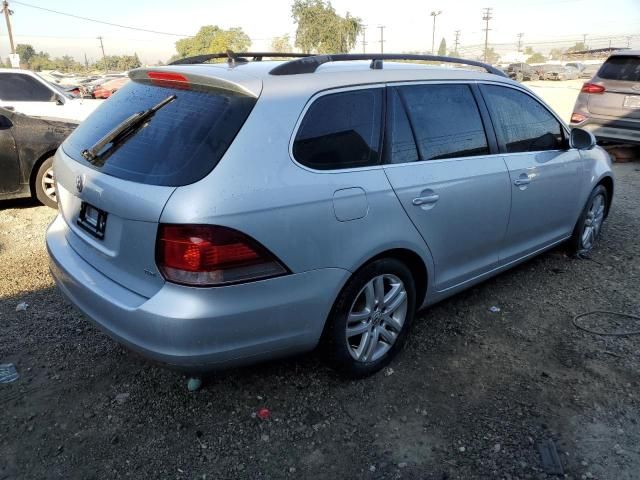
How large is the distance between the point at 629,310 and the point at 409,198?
2129 millimetres

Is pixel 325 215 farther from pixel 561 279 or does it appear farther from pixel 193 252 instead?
pixel 561 279

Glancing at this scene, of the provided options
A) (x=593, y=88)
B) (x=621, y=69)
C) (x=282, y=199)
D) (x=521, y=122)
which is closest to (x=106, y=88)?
(x=593, y=88)

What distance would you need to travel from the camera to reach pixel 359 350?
9.48 feet

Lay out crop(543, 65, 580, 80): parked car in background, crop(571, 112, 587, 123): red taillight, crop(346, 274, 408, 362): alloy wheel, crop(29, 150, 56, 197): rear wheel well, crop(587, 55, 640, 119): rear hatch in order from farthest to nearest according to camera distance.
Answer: crop(543, 65, 580, 80): parked car in background → crop(571, 112, 587, 123): red taillight → crop(587, 55, 640, 119): rear hatch → crop(29, 150, 56, 197): rear wheel well → crop(346, 274, 408, 362): alloy wheel

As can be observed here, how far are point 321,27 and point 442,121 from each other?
53929 mm

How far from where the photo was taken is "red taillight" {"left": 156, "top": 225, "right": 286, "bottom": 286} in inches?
84.4

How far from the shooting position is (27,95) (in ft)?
26.6

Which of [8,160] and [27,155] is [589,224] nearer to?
[27,155]

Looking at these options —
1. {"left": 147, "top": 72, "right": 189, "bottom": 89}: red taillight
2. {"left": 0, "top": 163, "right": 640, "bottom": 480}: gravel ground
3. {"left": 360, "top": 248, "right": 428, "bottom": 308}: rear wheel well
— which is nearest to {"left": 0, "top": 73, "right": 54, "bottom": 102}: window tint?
{"left": 0, "top": 163, "right": 640, "bottom": 480}: gravel ground

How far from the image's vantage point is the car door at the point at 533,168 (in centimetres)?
361

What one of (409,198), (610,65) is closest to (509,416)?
(409,198)

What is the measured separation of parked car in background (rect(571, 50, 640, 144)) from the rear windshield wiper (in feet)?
26.5

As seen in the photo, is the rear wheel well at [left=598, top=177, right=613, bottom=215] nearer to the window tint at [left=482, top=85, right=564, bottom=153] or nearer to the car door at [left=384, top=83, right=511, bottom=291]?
the window tint at [left=482, top=85, right=564, bottom=153]

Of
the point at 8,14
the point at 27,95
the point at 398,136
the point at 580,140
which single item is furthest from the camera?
the point at 8,14
